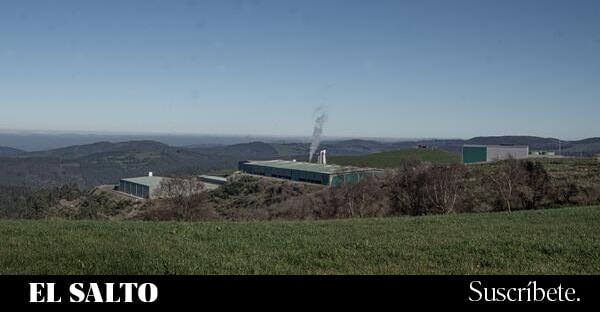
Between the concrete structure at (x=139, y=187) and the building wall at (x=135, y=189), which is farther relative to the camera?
the building wall at (x=135, y=189)

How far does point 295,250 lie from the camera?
407 inches

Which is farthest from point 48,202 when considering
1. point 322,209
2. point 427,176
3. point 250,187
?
point 427,176

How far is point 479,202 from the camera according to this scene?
43.2 meters

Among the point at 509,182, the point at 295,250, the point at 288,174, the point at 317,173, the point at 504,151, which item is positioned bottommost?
the point at 288,174

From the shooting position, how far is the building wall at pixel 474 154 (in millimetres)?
102675

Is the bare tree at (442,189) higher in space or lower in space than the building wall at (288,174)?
higher

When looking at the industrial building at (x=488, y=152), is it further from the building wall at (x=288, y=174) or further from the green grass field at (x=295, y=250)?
the green grass field at (x=295, y=250)

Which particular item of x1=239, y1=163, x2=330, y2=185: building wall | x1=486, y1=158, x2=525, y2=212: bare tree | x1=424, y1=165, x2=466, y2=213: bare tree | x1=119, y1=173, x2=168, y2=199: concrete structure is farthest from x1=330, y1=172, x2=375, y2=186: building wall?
x1=486, y1=158, x2=525, y2=212: bare tree

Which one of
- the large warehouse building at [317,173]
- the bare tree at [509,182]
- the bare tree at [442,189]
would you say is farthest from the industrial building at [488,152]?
the bare tree at [442,189]

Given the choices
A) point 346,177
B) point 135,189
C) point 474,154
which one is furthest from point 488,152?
point 135,189
